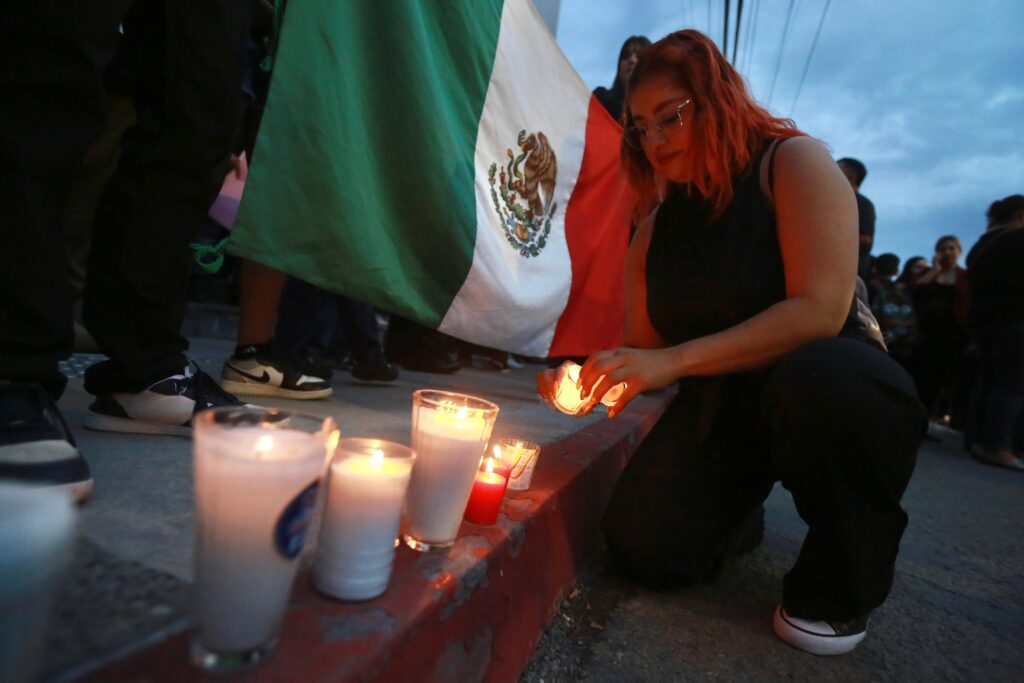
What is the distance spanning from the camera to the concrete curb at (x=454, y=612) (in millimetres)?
537

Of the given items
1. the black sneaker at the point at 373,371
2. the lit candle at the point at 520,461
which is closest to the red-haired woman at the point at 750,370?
the lit candle at the point at 520,461

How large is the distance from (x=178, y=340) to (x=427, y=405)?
744 millimetres

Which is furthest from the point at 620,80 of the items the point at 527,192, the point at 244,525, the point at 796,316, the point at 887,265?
the point at 887,265

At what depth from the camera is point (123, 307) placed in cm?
122

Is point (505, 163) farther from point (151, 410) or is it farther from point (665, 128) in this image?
point (151, 410)

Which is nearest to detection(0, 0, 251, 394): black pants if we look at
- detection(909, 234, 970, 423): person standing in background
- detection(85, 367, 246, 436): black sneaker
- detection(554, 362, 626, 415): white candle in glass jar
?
detection(85, 367, 246, 436): black sneaker

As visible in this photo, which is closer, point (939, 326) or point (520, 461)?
point (520, 461)

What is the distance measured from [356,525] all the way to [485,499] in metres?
0.35

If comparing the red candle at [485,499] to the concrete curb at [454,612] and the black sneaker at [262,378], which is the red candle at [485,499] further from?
the black sneaker at [262,378]

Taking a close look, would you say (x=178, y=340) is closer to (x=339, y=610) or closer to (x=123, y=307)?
(x=123, y=307)

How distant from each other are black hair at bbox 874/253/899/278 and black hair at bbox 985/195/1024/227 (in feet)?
6.68

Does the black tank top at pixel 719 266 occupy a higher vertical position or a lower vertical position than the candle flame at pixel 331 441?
higher

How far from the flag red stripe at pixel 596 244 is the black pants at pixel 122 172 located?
160 centimetres

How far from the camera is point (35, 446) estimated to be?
2.72 ft
